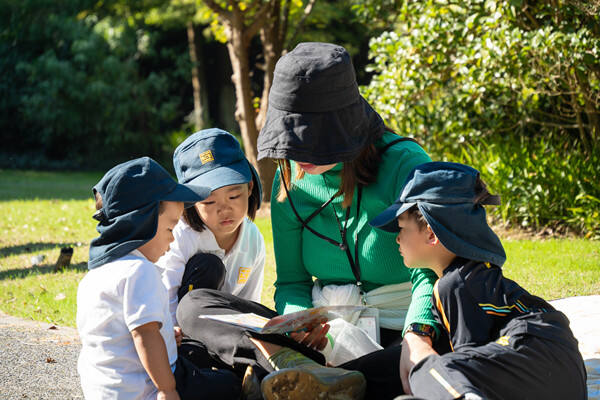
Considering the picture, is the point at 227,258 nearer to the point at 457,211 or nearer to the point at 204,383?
the point at 204,383

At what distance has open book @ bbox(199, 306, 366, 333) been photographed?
2.59 metres


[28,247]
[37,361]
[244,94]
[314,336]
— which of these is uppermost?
[314,336]

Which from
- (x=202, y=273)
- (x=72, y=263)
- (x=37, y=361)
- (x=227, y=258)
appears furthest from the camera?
(x=72, y=263)

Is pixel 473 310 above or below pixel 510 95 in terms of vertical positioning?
above

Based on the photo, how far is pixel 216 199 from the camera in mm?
3461

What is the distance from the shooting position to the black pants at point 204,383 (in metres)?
2.67

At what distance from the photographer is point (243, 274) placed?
11.9 feet

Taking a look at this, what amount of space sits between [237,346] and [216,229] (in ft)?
2.56

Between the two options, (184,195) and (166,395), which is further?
(184,195)

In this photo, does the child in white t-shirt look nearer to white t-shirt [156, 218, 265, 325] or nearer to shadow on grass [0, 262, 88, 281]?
white t-shirt [156, 218, 265, 325]

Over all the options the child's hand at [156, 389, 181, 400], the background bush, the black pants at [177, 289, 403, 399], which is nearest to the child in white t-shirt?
the black pants at [177, 289, 403, 399]

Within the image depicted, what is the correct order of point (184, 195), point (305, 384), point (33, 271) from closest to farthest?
point (305, 384), point (184, 195), point (33, 271)

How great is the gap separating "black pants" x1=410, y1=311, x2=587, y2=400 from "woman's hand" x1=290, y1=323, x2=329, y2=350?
1.80ft

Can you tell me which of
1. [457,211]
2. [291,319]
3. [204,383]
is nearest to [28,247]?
[204,383]
